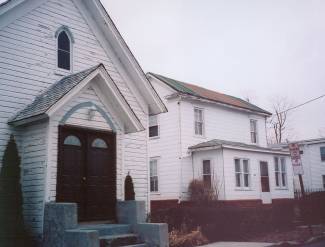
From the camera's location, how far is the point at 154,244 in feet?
35.5

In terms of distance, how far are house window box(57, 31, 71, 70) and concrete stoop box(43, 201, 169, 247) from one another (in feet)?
16.2

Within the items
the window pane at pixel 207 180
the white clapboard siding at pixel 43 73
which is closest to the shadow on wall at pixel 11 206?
the white clapboard siding at pixel 43 73

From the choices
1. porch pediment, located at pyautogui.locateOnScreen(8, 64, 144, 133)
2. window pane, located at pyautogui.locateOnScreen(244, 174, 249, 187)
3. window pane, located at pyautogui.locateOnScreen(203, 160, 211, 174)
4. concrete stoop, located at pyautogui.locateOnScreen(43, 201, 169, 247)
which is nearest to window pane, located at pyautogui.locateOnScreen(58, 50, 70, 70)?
porch pediment, located at pyautogui.locateOnScreen(8, 64, 144, 133)

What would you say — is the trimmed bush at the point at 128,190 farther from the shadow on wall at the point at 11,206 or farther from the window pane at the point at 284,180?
the window pane at the point at 284,180

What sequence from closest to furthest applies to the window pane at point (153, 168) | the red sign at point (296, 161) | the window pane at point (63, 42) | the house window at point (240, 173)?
the window pane at point (63, 42) < the red sign at point (296, 161) < the house window at point (240, 173) < the window pane at point (153, 168)

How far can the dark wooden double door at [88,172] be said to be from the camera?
11182 mm

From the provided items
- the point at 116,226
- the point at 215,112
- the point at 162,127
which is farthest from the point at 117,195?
the point at 215,112

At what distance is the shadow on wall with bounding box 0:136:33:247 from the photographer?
995 cm

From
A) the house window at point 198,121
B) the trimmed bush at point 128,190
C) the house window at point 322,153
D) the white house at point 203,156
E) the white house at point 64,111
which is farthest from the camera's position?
the house window at point 322,153

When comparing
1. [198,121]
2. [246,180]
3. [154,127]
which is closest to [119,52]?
[154,127]

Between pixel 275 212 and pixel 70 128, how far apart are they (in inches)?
479

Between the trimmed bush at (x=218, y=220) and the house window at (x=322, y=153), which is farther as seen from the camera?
the house window at (x=322, y=153)

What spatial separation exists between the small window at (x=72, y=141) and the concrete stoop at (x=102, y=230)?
1.98 metres

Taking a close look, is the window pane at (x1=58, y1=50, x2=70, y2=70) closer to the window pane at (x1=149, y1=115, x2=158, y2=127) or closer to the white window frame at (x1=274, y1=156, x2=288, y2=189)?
the window pane at (x1=149, y1=115, x2=158, y2=127)
